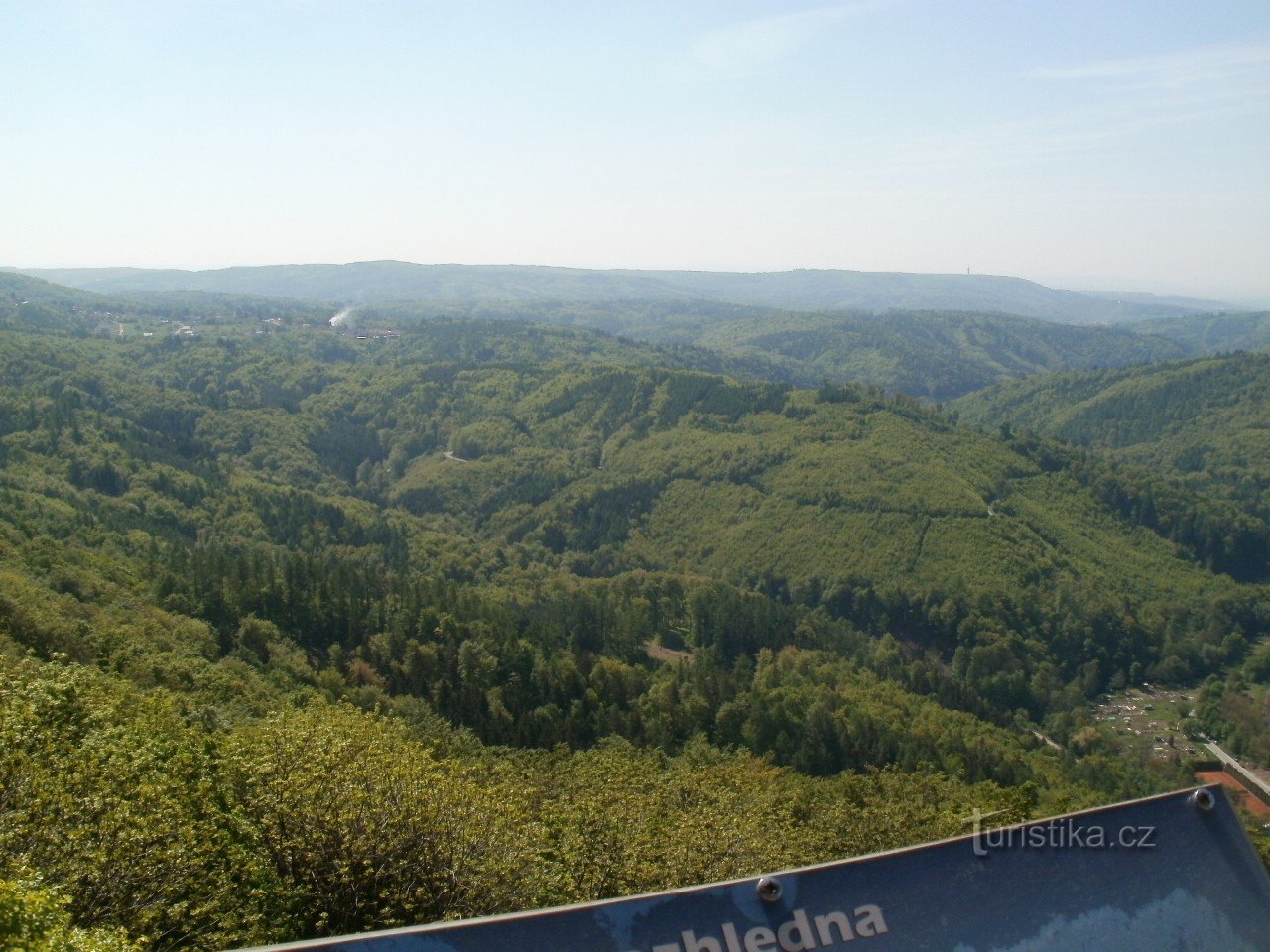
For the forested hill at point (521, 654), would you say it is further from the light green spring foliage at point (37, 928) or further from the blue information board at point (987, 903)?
the blue information board at point (987, 903)

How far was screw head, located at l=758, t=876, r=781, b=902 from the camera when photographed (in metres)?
12.0

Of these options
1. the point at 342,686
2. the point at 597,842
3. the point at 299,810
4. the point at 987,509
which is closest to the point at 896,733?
the point at 342,686

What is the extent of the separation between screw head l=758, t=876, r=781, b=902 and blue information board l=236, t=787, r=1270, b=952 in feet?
0.06

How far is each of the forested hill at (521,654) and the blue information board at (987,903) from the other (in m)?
8.19

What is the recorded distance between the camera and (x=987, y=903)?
12.9 m

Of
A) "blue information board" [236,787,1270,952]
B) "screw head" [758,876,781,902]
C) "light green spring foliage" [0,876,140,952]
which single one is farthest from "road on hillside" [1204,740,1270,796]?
"light green spring foliage" [0,876,140,952]

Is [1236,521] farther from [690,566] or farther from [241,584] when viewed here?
[241,584]

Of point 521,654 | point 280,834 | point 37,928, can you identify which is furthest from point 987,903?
point 521,654

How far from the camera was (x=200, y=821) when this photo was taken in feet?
67.3

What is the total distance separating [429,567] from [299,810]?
345ft

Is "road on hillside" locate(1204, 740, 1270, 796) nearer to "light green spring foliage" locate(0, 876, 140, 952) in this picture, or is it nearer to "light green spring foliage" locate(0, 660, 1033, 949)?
"light green spring foliage" locate(0, 660, 1033, 949)

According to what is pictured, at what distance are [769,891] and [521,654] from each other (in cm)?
6594

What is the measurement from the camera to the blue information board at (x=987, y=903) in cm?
1141

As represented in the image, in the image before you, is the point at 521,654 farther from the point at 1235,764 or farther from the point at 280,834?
the point at 1235,764
